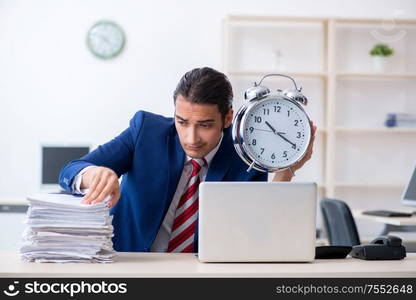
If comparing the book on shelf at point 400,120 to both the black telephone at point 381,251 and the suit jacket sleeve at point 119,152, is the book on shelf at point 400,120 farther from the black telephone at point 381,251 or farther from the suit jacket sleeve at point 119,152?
the black telephone at point 381,251

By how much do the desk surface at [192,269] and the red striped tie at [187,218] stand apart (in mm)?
404

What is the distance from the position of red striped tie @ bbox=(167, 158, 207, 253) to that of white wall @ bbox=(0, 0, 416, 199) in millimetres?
4010

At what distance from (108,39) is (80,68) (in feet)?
1.14

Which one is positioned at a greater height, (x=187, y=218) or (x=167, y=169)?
(x=167, y=169)

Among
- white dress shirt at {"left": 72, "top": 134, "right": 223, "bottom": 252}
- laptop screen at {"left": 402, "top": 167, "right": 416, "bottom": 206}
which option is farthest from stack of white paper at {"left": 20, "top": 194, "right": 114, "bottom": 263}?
laptop screen at {"left": 402, "top": 167, "right": 416, "bottom": 206}

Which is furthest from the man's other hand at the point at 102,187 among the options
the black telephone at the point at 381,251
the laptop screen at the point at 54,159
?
the laptop screen at the point at 54,159

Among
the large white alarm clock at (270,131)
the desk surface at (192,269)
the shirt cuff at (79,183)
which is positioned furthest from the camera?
the shirt cuff at (79,183)

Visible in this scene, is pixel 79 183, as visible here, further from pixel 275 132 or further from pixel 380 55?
pixel 380 55

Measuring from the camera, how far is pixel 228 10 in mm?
6266

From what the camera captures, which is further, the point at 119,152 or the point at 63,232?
the point at 119,152

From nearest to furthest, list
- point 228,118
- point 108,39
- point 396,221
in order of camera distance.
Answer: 1. point 228,118
2. point 396,221
3. point 108,39

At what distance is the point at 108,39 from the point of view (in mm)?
6160

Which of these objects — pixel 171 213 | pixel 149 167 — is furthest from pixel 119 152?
pixel 171 213

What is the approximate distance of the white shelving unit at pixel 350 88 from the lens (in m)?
6.27
